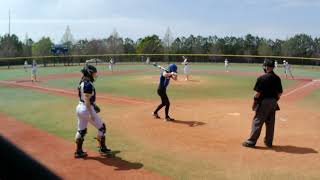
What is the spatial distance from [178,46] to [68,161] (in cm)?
8533

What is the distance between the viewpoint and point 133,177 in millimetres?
8539

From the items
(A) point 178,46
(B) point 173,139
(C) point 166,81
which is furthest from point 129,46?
(B) point 173,139

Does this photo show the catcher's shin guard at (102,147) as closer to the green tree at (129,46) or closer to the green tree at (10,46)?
the green tree at (10,46)

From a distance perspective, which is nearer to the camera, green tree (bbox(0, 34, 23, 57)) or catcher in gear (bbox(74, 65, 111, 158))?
catcher in gear (bbox(74, 65, 111, 158))

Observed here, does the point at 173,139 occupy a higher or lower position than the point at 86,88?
lower

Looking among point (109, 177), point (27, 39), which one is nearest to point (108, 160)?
point (109, 177)

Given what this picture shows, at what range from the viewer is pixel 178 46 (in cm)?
9406

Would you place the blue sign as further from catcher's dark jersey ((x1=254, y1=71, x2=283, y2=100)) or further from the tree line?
catcher's dark jersey ((x1=254, y1=71, x2=283, y2=100))

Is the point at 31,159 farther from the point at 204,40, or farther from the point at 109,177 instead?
the point at 204,40

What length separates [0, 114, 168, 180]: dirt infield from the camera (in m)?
8.70

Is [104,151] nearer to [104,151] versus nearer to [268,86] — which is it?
[104,151]

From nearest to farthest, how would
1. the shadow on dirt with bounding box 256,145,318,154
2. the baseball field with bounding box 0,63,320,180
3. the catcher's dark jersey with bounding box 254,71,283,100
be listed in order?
the baseball field with bounding box 0,63,320,180
the shadow on dirt with bounding box 256,145,318,154
the catcher's dark jersey with bounding box 254,71,283,100

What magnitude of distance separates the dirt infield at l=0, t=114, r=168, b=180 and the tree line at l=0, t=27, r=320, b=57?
69.6 m

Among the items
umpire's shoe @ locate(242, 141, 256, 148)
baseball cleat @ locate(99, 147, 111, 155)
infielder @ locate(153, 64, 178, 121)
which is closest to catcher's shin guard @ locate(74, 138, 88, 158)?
baseball cleat @ locate(99, 147, 111, 155)
